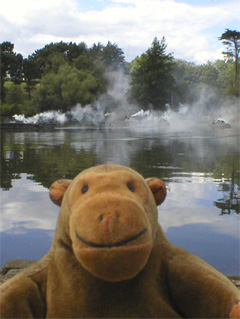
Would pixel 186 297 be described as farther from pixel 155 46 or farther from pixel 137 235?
pixel 155 46

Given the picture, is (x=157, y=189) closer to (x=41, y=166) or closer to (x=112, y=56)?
(x=41, y=166)

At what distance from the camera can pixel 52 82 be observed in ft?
167

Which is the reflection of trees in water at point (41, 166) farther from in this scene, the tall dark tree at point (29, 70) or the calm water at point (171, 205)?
the tall dark tree at point (29, 70)

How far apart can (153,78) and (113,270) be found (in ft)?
186

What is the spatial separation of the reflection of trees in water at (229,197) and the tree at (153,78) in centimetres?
4947

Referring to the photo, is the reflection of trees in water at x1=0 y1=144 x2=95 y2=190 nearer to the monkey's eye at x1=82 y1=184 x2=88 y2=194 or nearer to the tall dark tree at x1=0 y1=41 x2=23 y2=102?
the monkey's eye at x1=82 y1=184 x2=88 y2=194

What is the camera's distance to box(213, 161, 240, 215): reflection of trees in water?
5.94 meters

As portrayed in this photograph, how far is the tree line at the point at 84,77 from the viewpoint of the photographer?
1998 inches

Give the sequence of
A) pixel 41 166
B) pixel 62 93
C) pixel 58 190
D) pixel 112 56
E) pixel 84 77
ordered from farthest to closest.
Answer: pixel 112 56
pixel 84 77
pixel 62 93
pixel 41 166
pixel 58 190

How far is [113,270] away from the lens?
162 centimetres

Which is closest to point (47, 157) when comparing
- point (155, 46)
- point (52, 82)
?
A: point (52, 82)

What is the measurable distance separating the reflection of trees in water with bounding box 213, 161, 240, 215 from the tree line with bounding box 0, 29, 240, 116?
4289 cm

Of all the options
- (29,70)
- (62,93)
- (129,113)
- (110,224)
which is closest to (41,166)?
(110,224)

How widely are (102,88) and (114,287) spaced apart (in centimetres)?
5436
